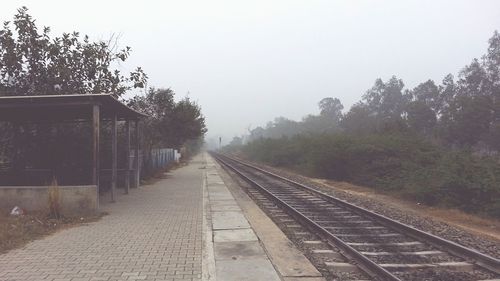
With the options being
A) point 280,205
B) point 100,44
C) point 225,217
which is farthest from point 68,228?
point 100,44

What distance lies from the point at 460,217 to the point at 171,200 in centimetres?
880

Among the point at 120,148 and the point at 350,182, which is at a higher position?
the point at 120,148

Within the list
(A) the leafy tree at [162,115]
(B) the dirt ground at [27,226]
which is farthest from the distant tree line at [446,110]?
(B) the dirt ground at [27,226]

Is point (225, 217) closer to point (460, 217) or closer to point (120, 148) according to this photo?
point (460, 217)

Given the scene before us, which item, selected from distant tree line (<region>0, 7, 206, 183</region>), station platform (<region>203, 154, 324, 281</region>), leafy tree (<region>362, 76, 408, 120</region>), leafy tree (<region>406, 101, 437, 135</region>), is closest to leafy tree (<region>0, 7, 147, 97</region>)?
distant tree line (<region>0, 7, 206, 183</region>)

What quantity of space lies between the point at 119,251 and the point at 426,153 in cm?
2020

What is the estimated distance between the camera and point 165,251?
8109mm

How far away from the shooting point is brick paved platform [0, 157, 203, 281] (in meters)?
6.76

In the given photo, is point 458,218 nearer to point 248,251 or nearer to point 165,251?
point 248,251

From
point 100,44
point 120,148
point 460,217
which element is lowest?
point 460,217

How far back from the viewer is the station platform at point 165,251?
6770 millimetres

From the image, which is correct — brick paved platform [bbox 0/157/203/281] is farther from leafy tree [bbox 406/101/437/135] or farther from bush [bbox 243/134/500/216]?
leafy tree [bbox 406/101/437/135]

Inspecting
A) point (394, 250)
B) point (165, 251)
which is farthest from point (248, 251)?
point (394, 250)

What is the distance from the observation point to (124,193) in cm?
1778
